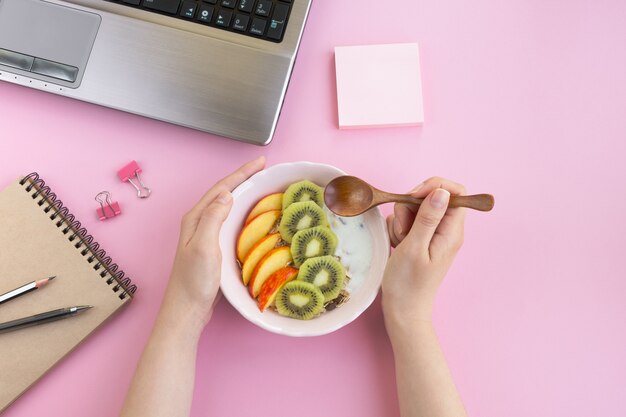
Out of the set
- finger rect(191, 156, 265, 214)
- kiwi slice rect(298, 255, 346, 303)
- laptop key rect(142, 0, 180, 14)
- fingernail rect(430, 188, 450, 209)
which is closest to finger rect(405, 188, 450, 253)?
fingernail rect(430, 188, 450, 209)

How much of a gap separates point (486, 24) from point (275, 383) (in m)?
0.64

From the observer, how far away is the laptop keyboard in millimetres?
802

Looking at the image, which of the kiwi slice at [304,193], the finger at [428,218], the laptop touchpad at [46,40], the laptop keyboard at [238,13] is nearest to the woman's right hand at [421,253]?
the finger at [428,218]

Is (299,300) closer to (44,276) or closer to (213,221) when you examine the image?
(213,221)

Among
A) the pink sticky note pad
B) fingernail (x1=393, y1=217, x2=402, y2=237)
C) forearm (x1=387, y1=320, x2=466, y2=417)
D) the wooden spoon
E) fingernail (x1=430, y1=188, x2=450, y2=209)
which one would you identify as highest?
the pink sticky note pad

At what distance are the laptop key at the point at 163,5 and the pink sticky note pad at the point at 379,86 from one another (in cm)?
26

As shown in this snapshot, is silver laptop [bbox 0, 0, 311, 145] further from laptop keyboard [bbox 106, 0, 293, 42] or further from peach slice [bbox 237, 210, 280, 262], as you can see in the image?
peach slice [bbox 237, 210, 280, 262]

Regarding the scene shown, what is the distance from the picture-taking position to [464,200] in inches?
27.8

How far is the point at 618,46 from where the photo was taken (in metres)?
0.86

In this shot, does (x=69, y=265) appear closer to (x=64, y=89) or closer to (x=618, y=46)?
(x=64, y=89)

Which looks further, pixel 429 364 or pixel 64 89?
pixel 64 89

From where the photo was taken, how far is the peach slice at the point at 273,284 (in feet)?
2.38

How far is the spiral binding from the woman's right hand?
0.39 m

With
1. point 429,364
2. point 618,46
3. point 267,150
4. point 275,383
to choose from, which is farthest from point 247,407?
point 618,46
